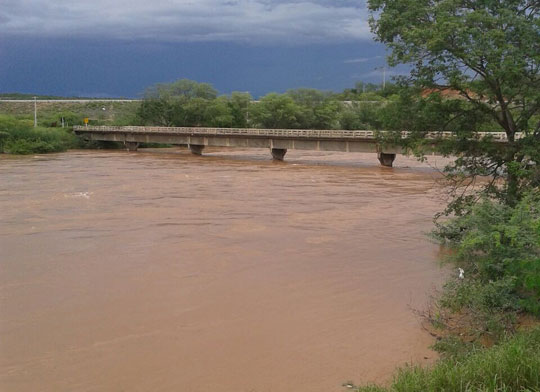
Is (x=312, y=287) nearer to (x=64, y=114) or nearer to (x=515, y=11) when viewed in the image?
(x=515, y=11)

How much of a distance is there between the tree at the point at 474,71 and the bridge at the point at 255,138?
3362cm

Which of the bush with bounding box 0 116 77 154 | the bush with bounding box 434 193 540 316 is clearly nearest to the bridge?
the bush with bounding box 0 116 77 154

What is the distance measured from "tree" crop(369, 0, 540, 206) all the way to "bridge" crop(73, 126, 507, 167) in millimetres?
33621

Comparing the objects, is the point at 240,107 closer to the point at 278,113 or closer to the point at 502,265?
the point at 278,113

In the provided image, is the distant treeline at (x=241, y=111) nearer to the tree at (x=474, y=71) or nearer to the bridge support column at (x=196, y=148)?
the bridge support column at (x=196, y=148)

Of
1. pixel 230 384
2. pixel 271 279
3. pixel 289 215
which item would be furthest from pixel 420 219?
pixel 230 384

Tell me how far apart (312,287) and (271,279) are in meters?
1.38

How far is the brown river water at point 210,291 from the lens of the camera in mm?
10719

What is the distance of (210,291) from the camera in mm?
15219

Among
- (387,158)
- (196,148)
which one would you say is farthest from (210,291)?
(196,148)

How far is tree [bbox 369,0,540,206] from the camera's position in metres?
14.6

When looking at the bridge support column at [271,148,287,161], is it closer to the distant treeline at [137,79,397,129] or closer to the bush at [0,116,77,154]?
the distant treeline at [137,79,397,129]

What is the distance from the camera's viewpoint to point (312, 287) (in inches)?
611

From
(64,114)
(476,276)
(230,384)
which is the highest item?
(64,114)
